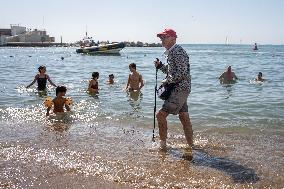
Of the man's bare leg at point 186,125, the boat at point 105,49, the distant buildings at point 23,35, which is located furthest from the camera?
the distant buildings at point 23,35

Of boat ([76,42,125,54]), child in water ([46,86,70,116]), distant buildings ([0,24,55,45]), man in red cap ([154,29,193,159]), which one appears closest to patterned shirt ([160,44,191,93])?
man in red cap ([154,29,193,159])

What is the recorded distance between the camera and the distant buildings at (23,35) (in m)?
115

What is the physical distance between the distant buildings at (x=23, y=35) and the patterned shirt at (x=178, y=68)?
111329 mm

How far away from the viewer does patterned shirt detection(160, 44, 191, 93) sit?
6262mm

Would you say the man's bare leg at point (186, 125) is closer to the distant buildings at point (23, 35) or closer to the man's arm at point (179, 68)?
the man's arm at point (179, 68)

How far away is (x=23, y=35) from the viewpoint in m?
115

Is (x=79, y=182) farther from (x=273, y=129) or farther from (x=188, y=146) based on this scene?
(x=273, y=129)

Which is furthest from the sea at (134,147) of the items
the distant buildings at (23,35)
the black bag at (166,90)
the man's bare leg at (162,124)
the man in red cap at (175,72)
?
the distant buildings at (23,35)

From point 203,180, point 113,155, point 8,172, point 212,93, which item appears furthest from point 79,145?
point 212,93

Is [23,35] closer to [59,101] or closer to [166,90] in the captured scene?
[59,101]

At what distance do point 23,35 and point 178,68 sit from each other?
4560 inches

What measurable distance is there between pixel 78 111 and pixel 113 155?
482 centimetres

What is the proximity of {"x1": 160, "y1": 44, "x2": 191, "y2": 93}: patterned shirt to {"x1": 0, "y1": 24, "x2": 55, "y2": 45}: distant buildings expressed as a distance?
11133 centimetres

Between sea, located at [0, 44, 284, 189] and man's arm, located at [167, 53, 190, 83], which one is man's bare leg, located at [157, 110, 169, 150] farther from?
man's arm, located at [167, 53, 190, 83]
